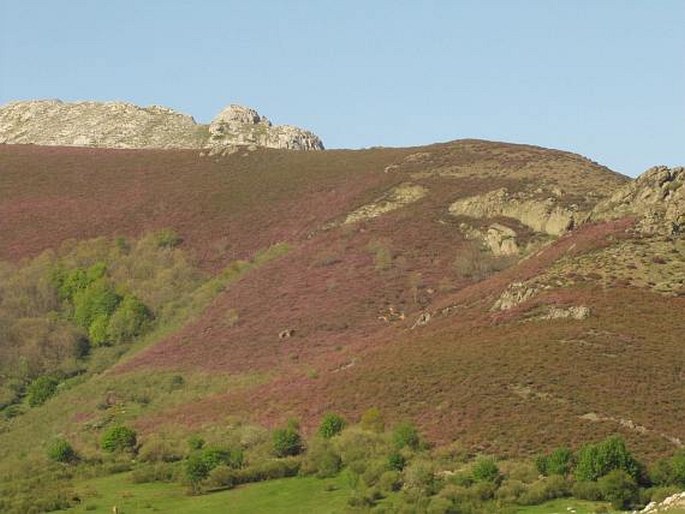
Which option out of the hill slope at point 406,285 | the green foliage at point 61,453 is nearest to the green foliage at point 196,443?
the hill slope at point 406,285

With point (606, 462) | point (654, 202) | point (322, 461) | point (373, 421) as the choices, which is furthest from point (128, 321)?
point (606, 462)

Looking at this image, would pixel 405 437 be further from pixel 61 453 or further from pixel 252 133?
pixel 252 133

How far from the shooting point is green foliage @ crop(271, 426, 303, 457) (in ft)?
165

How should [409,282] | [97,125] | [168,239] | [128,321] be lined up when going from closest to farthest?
[409,282], [128,321], [168,239], [97,125]

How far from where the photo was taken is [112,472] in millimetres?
51844

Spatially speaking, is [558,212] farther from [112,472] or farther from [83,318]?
[112,472]

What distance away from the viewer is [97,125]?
15125 centimetres

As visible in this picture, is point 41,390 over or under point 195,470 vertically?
over

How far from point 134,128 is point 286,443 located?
105 metres

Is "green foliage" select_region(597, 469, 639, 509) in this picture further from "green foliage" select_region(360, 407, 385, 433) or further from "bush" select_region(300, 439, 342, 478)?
"green foliage" select_region(360, 407, 385, 433)

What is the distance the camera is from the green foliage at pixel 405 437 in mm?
47156

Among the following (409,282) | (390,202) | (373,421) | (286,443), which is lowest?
(286,443)

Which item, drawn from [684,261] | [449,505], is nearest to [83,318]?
[684,261]

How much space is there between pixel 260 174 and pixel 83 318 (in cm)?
2800
